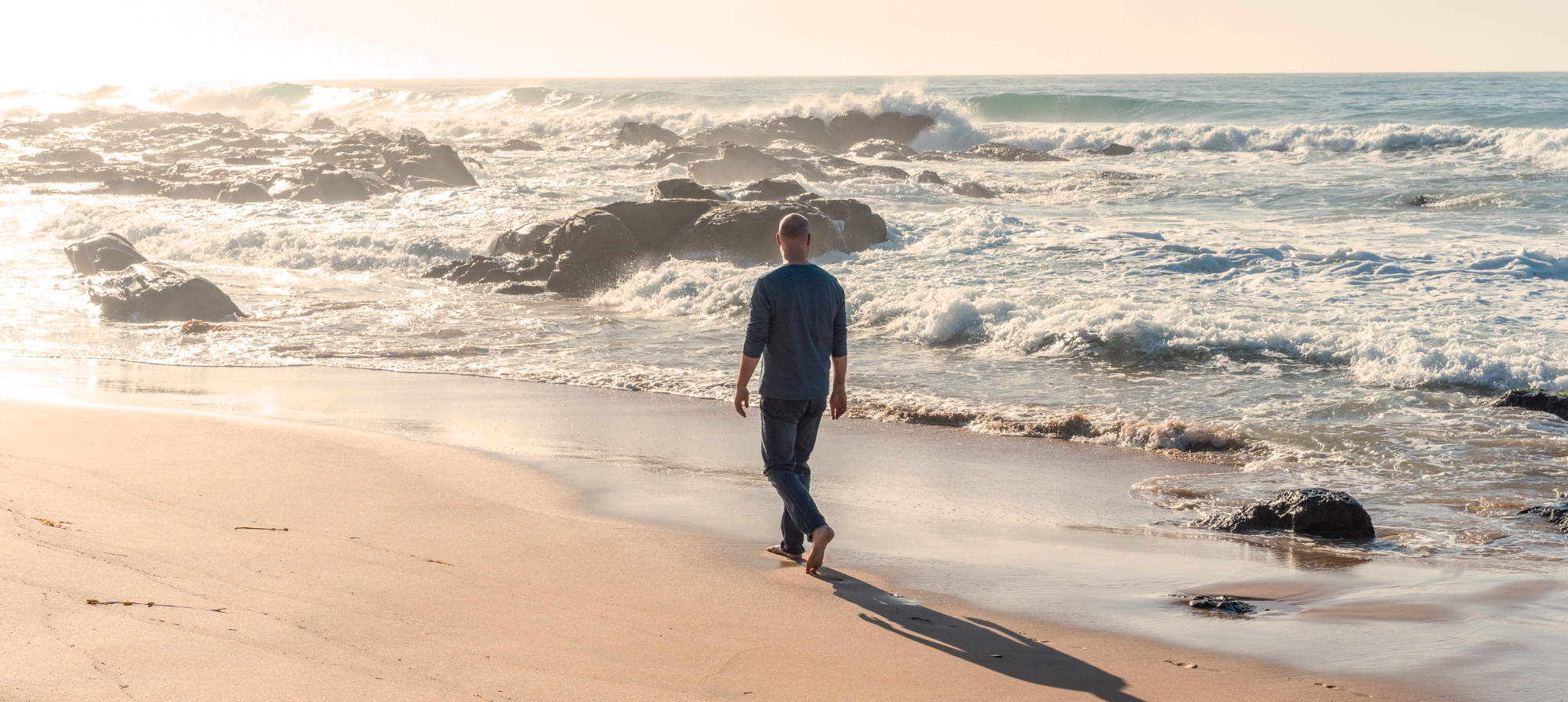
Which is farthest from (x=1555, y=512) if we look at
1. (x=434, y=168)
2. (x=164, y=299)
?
(x=434, y=168)

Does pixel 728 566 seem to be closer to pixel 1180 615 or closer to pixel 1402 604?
pixel 1180 615

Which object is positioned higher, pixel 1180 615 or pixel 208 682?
pixel 208 682

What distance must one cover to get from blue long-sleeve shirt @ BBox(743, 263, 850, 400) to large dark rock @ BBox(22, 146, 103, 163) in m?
35.5

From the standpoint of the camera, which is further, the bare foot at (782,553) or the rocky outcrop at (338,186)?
the rocky outcrop at (338,186)

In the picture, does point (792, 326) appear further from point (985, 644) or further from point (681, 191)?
point (681, 191)

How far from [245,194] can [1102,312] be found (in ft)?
66.5

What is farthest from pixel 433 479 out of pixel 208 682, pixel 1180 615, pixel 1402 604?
pixel 1402 604

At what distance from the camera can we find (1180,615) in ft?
13.3

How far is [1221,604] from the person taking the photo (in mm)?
4176

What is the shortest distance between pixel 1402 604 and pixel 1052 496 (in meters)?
2.09

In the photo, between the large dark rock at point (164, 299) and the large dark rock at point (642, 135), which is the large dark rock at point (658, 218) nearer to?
the large dark rock at point (164, 299)

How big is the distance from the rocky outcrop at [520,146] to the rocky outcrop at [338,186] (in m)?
14.1

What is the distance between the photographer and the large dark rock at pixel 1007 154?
34656mm

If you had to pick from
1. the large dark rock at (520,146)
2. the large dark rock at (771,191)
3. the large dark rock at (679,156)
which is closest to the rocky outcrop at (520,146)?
the large dark rock at (520,146)
